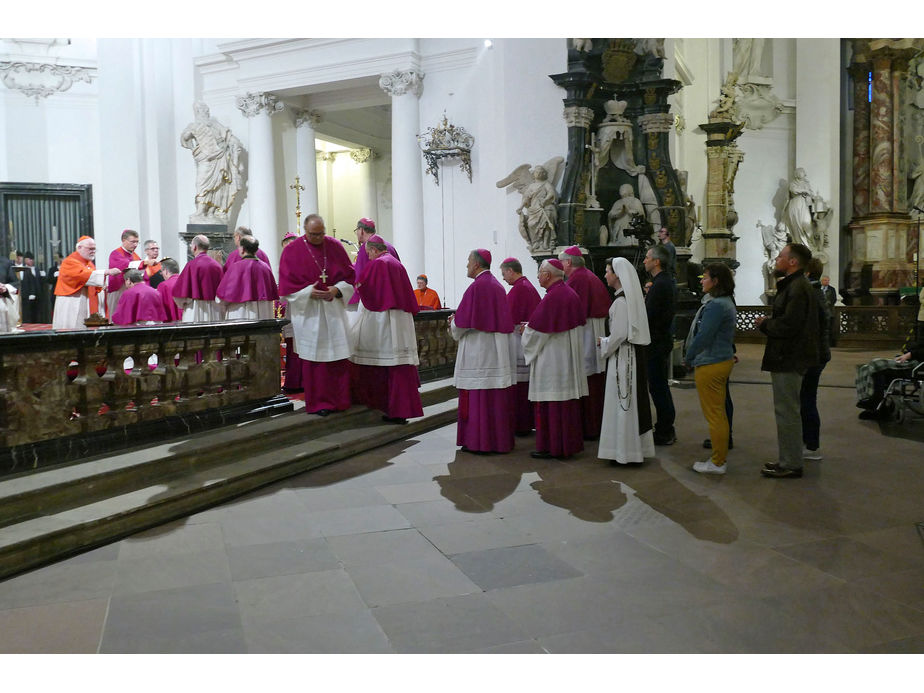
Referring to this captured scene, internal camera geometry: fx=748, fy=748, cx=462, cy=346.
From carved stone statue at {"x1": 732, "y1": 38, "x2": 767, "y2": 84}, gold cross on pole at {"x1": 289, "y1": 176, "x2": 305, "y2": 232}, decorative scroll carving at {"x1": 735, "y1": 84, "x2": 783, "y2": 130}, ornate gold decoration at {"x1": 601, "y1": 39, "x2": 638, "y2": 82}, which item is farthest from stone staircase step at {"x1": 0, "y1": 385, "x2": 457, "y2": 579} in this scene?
carved stone statue at {"x1": 732, "y1": 38, "x2": 767, "y2": 84}

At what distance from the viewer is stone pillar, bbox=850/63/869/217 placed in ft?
62.5

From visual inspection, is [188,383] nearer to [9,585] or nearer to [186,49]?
[9,585]

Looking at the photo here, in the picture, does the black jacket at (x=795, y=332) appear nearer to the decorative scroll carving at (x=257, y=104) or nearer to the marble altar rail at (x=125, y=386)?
the marble altar rail at (x=125, y=386)

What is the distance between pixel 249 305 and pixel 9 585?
15.7 feet

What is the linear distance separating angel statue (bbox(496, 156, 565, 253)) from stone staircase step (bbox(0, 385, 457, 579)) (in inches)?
282

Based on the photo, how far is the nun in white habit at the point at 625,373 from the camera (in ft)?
19.1

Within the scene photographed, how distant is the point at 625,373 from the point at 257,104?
1334cm

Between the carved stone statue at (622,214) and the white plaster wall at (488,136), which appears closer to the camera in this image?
the carved stone statue at (622,214)

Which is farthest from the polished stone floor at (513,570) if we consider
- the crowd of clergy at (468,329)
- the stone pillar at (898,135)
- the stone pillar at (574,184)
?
the stone pillar at (898,135)

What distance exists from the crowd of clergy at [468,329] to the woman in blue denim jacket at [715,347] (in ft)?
1.43

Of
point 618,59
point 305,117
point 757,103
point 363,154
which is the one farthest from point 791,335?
point 363,154

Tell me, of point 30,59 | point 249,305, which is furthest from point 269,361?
point 30,59

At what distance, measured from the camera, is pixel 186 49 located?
17.3 m

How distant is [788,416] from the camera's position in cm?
549
